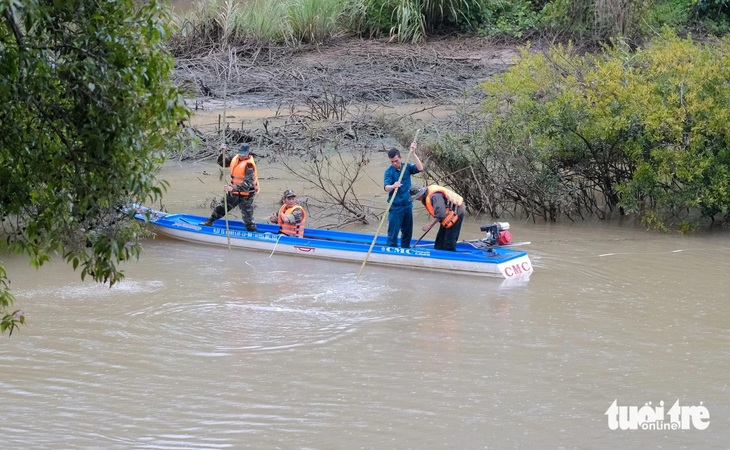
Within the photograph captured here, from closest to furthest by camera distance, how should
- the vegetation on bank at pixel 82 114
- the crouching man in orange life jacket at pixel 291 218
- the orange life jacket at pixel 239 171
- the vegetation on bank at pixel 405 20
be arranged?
the vegetation on bank at pixel 82 114 < the crouching man in orange life jacket at pixel 291 218 < the orange life jacket at pixel 239 171 < the vegetation on bank at pixel 405 20

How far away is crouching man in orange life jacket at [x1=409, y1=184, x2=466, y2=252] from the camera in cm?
1201

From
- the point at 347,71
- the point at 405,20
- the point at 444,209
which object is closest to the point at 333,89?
the point at 347,71

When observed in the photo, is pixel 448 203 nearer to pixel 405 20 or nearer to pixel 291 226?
pixel 291 226

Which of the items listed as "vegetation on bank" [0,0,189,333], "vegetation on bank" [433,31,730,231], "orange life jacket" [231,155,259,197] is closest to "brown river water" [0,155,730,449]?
"orange life jacket" [231,155,259,197]

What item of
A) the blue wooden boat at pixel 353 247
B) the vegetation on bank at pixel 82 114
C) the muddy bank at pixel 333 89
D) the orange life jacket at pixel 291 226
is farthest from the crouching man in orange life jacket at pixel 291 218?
the vegetation on bank at pixel 82 114

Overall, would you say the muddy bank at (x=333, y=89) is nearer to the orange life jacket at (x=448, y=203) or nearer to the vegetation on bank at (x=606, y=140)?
the vegetation on bank at (x=606, y=140)

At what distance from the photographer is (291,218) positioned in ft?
43.4

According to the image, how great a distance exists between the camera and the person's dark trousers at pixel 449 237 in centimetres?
1229

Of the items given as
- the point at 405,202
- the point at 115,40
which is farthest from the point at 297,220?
the point at 115,40

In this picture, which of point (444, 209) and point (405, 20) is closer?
point (444, 209)

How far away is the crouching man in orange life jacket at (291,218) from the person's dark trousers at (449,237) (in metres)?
2.06

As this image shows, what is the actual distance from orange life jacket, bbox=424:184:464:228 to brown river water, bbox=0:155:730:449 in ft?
Answer: 2.37

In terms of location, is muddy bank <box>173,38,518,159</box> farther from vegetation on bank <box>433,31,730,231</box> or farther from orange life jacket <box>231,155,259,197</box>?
orange life jacket <box>231,155,259,197</box>

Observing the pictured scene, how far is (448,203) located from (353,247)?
1.47 m
